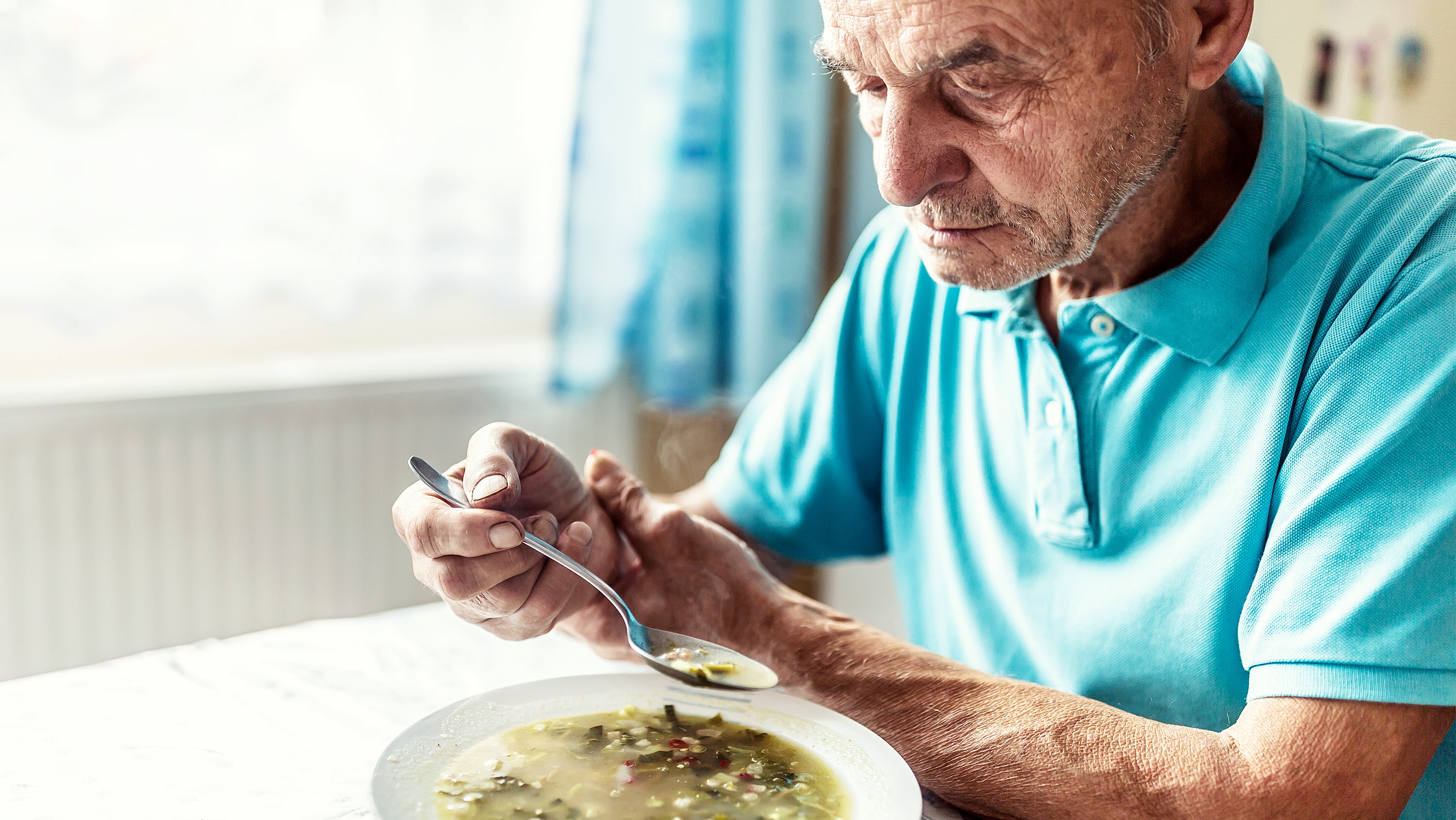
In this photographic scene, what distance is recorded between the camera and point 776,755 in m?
0.84

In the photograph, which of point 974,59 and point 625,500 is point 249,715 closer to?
point 625,500

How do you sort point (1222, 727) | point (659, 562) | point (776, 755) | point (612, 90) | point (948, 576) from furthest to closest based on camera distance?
point (612, 90)
point (948, 576)
point (659, 562)
point (1222, 727)
point (776, 755)

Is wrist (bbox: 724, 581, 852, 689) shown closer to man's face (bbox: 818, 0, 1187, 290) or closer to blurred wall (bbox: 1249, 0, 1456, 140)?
man's face (bbox: 818, 0, 1187, 290)

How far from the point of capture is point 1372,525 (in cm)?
82

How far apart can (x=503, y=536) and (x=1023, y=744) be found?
0.45 m

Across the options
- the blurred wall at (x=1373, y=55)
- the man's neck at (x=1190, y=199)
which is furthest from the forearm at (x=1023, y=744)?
the blurred wall at (x=1373, y=55)

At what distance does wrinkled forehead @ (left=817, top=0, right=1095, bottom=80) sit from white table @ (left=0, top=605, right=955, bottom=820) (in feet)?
2.16

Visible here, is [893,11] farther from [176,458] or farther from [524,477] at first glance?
[176,458]

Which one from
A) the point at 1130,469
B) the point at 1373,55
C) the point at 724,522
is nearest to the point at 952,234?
the point at 1130,469

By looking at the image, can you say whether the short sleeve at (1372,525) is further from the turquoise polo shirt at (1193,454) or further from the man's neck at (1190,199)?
the man's neck at (1190,199)

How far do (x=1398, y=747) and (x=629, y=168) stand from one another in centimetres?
207

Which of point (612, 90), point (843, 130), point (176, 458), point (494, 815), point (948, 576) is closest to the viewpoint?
point (494, 815)

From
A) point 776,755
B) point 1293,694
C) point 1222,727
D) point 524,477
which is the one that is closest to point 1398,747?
point 1293,694

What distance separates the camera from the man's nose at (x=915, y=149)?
96cm
